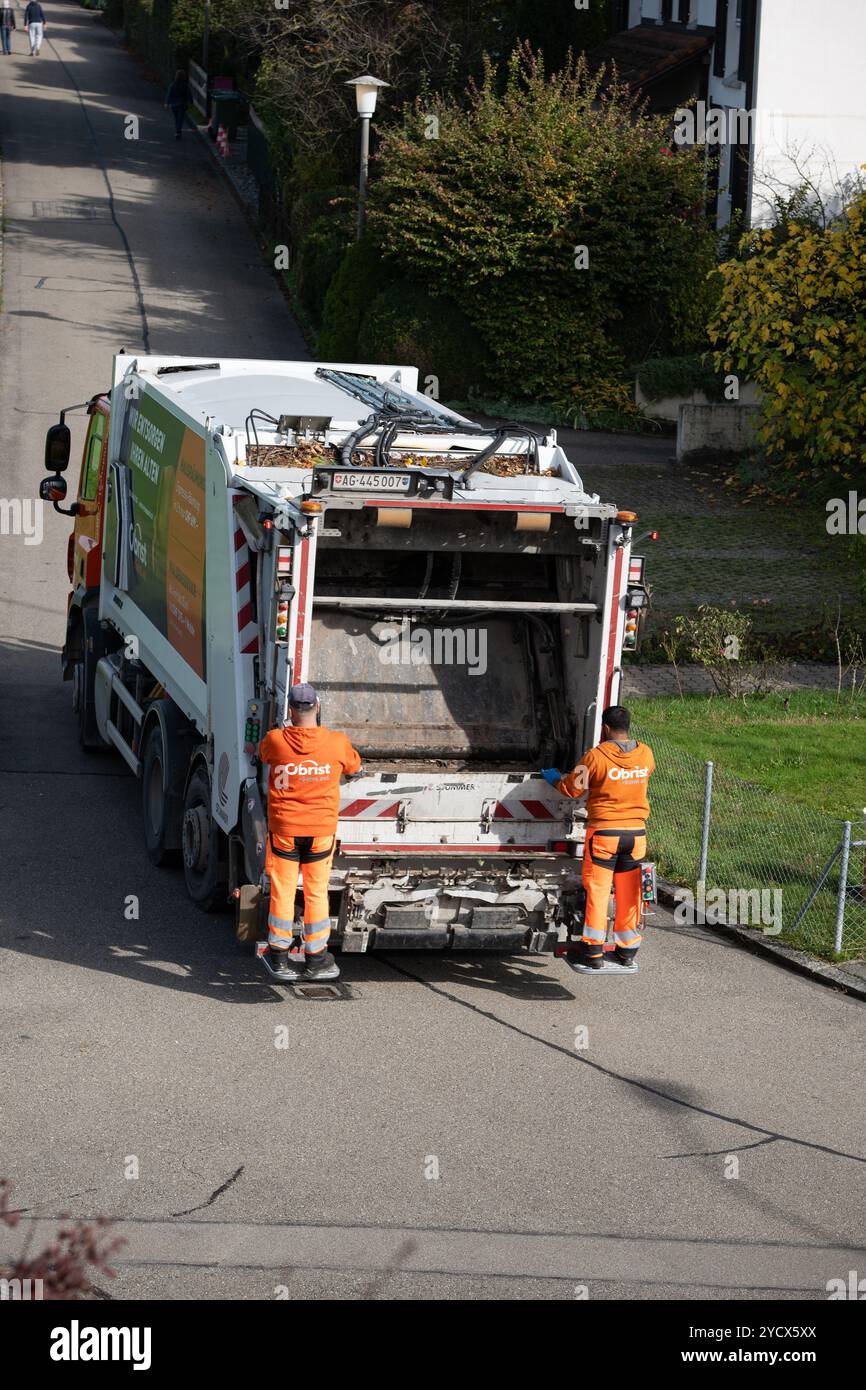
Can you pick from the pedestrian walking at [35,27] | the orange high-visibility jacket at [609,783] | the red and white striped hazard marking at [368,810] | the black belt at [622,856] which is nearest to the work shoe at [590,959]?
the black belt at [622,856]

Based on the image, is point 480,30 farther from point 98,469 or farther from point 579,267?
point 98,469

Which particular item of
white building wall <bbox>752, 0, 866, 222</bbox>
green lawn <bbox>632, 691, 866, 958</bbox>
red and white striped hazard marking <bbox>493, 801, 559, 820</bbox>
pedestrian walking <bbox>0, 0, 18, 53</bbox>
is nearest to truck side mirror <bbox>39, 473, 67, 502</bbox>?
green lawn <bbox>632, 691, 866, 958</bbox>

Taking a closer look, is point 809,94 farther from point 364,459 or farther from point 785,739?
point 364,459

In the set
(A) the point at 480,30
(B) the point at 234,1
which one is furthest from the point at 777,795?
(B) the point at 234,1

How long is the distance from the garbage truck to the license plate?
0.03ft

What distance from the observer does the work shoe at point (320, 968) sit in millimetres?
9188

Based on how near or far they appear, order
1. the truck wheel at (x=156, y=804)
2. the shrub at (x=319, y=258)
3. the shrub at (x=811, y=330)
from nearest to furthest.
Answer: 1. the truck wheel at (x=156, y=804)
2. the shrub at (x=811, y=330)
3. the shrub at (x=319, y=258)

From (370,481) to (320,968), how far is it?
263 cm

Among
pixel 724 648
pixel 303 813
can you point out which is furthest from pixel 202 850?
pixel 724 648

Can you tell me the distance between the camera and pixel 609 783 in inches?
368

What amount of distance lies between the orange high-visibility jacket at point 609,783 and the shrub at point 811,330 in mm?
8231
